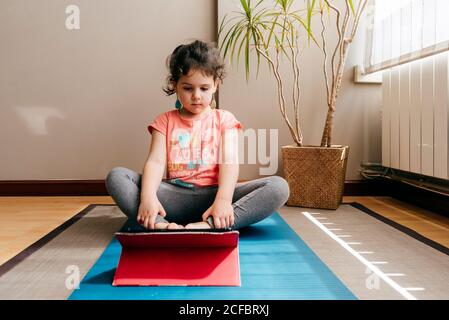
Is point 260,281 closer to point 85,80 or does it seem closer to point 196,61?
point 196,61

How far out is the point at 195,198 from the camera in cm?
149

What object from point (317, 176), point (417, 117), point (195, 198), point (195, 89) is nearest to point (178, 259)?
point (195, 198)

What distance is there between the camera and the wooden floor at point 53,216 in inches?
55.5

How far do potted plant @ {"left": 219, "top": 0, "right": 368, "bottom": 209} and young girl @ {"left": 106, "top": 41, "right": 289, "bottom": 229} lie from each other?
1.57ft

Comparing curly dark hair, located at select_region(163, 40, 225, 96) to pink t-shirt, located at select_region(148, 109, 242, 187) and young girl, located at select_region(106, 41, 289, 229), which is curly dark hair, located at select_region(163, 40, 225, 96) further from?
pink t-shirt, located at select_region(148, 109, 242, 187)

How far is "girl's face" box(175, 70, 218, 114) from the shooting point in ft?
4.60

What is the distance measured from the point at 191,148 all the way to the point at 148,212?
0.30 m

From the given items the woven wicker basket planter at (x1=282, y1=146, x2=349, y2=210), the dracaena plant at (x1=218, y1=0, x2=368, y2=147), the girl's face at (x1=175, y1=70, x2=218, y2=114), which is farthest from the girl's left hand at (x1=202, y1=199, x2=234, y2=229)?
the dracaena plant at (x1=218, y1=0, x2=368, y2=147)

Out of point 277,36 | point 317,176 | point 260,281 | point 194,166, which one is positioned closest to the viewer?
point 260,281

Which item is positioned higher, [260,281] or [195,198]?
[195,198]

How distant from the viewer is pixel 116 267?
1118 mm

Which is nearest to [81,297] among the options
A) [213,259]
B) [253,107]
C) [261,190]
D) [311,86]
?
[213,259]

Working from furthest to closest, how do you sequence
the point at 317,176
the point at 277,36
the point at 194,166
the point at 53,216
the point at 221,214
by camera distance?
the point at 277,36 → the point at 317,176 → the point at 53,216 → the point at 194,166 → the point at 221,214
